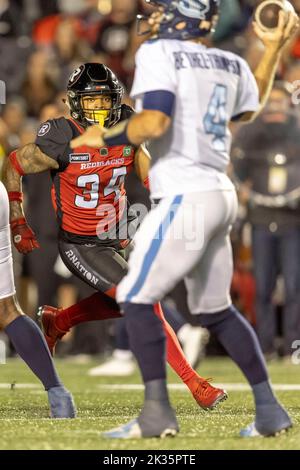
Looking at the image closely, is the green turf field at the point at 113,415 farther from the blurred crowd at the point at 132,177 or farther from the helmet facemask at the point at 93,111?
the helmet facemask at the point at 93,111

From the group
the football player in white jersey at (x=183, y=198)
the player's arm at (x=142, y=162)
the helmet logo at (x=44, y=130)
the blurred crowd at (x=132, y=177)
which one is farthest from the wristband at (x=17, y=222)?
the blurred crowd at (x=132, y=177)

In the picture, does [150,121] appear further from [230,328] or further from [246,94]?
[230,328]

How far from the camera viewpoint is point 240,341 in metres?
5.25

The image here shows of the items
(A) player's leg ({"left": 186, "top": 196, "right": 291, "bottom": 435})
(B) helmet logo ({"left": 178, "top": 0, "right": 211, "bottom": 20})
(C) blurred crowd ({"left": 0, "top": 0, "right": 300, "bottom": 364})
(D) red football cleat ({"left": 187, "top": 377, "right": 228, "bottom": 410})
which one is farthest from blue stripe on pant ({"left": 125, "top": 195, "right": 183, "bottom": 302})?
(C) blurred crowd ({"left": 0, "top": 0, "right": 300, "bottom": 364})

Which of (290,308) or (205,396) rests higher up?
(205,396)

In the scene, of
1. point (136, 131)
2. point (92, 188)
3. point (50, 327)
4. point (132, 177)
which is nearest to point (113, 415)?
point (50, 327)

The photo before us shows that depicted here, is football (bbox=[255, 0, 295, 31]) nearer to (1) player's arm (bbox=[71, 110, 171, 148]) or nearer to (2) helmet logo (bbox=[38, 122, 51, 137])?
(1) player's arm (bbox=[71, 110, 171, 148])

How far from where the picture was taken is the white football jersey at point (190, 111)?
16.8 ft

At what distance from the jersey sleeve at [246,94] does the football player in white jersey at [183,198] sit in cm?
1

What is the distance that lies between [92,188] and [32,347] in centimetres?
101
